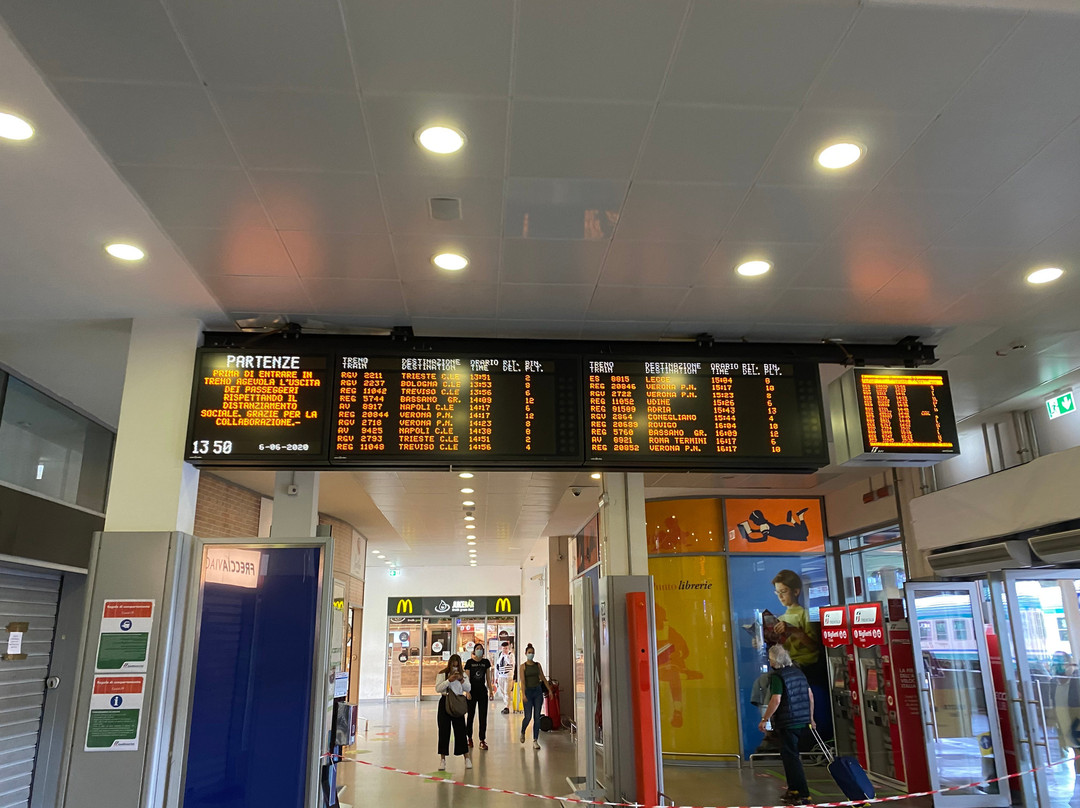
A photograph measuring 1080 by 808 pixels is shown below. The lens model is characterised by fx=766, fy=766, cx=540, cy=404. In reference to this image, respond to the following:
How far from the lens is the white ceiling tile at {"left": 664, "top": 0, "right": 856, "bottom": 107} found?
8.24 feet

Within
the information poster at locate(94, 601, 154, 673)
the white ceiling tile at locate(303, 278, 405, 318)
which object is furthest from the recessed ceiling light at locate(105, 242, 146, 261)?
the information poster at locate(94, 601, 154, 673)

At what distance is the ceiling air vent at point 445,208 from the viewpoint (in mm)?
3604

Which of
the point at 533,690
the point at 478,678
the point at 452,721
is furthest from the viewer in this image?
the point at 533,690

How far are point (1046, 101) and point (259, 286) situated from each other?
12.8ft

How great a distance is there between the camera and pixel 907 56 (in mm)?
2711

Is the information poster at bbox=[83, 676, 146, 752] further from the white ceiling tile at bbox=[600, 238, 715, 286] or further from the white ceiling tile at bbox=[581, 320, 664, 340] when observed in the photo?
the white ceiling tile at bbox=[600, 238, 715, 286]

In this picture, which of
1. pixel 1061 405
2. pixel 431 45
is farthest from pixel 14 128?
pixel 1061 405

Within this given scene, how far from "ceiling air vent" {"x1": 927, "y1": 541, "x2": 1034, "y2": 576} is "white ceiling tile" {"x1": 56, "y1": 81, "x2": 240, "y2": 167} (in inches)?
269

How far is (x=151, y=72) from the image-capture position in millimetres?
2777

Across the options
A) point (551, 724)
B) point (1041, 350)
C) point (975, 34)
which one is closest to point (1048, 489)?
point (1041, 350)

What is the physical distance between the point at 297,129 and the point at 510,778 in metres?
7.96

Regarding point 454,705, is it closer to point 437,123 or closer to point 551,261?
point 551,261

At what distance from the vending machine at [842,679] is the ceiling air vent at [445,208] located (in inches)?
304

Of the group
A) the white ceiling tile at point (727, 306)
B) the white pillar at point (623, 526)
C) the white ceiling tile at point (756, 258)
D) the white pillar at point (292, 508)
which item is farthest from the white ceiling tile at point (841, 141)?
the white pillar at point (292, 508)
